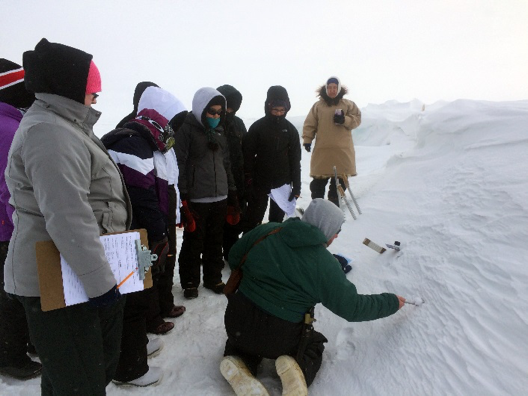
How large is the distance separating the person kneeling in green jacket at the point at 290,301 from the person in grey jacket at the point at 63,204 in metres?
0.76

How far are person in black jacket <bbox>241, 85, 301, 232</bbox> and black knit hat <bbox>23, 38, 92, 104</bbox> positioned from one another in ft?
7.68

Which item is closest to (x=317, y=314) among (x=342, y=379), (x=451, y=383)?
(x=342, y=379)

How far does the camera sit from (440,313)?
1.77 metres

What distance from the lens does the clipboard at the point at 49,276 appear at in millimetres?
1122

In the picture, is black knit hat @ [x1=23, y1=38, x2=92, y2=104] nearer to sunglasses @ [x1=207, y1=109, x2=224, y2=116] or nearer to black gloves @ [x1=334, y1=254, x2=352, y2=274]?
sunglasses @ [x1=207, y1=109, x2=224, y2=116]

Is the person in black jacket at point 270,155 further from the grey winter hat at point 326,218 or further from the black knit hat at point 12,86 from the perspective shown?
the black knit hat at point 12,86

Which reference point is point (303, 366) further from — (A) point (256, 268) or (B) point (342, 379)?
(A) point (256, 268)

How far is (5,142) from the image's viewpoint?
5.58ft

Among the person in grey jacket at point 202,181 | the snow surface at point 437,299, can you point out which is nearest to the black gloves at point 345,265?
the snow surface at point 437,299

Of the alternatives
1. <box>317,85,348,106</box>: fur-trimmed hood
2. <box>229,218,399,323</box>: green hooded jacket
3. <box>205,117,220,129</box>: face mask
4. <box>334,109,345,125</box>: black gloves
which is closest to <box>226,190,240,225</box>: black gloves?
<box>205,117,220,129</box>: face mask

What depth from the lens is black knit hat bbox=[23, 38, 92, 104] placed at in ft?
3.72

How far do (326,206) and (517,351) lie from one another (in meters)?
1.02

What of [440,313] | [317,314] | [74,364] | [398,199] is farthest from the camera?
[398,199]

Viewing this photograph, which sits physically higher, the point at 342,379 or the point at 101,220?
the point at 101,220
